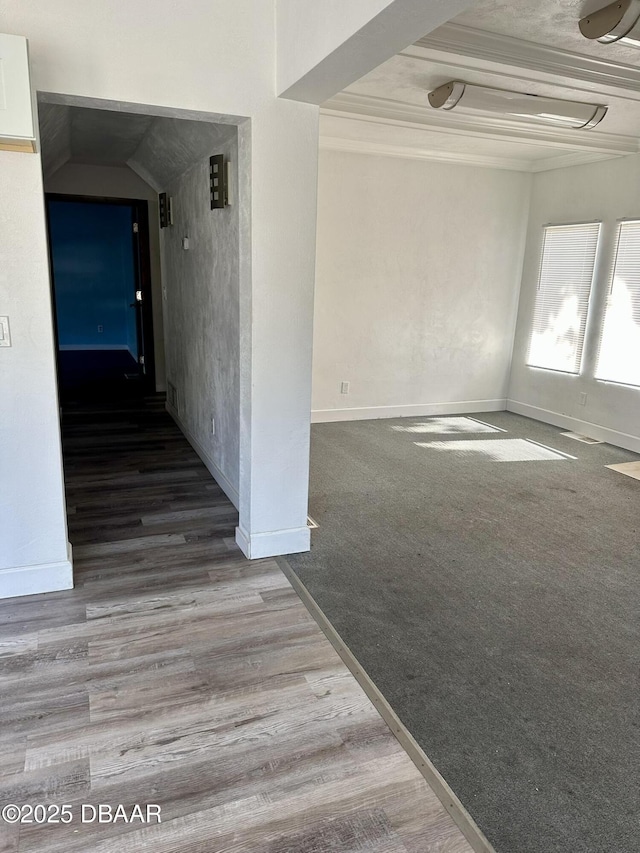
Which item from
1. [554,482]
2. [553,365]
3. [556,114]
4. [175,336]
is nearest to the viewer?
[556,114]

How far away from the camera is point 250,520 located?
9.98ft

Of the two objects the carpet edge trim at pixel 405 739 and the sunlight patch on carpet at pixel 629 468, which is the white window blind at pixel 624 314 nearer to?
the sunlight patch on carpet at pixel 629 468

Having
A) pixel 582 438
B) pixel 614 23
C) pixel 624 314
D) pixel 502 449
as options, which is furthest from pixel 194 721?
pixel 624 314

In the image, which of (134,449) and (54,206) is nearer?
A: (134,449)

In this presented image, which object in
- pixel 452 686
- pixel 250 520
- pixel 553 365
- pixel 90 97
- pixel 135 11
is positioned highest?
pixel 135 11

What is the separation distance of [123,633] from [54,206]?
364 inches

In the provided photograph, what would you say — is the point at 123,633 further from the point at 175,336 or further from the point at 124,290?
the point at 124,290

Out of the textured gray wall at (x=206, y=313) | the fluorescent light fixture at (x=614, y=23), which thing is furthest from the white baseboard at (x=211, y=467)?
the fluorescent light fixture at (x=614, y=23)

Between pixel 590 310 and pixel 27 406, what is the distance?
16.4 feet

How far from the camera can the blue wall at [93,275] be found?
9.80m

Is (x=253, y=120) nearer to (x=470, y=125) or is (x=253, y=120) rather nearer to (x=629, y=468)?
(x=470, y=125)

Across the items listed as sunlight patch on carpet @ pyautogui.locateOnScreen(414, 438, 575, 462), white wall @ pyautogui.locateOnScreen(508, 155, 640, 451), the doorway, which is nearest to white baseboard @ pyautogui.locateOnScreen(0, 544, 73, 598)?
sunlight patch on carpet @ pyautogui.locateOnScreen(414, 438, 575, 462)

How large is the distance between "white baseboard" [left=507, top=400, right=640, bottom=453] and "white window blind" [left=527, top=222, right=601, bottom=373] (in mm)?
480

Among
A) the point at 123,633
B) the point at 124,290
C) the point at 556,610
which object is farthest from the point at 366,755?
the point at 124,290
